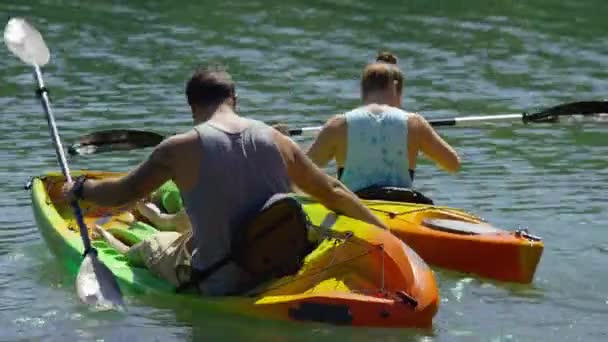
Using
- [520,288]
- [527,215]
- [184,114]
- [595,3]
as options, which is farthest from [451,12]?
[520,288]

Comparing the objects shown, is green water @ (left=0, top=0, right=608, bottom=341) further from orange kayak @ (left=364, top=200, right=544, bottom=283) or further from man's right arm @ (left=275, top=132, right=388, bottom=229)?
man's right arm @ (left=275, top=132, right=388, bottom=229)

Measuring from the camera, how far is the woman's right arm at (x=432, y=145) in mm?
8945

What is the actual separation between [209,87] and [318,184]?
737 millimetres

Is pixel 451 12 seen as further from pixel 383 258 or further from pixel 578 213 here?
pixel 383 258

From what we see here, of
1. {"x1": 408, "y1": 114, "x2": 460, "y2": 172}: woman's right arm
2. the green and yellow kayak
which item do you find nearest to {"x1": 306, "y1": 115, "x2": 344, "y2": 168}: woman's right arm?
{"x1": 408, "y1": 114, "x2": 460, "y2": 172}: woman's right arm

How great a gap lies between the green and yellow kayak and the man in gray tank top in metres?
0.30

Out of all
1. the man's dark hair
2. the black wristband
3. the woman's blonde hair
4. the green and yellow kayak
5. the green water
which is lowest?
the green water

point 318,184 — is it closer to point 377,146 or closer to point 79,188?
point 79,188

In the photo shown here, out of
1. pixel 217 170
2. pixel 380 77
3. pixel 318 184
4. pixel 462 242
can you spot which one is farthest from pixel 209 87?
pixel 462 242

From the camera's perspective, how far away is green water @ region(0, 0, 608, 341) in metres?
7.85

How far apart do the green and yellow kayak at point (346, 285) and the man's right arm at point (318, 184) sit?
86 millimetres

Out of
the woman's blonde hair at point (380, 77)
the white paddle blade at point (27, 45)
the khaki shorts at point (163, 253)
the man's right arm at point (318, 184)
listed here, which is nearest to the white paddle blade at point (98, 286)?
the khaki shorts at point (163, 253)

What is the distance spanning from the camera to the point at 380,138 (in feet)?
29.3

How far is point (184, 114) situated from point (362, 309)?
852 centimetres
